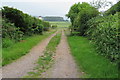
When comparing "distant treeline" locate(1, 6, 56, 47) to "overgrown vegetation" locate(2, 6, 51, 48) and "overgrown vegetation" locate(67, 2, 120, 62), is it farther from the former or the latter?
"overgrown vegetation" locate(67, 2, 120, 62)

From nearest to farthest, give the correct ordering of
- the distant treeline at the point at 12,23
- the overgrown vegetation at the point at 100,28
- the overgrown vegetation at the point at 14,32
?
1. the overgrown vegetation at the point at 100,28
2. the overgrown vegetation at the point at 14,32
3. the distant treeline at the point at 12,23

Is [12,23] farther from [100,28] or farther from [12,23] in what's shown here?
[100,28]

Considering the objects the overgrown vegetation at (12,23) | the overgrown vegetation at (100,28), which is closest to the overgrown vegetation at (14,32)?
the overgrown vegetation at (12,23)

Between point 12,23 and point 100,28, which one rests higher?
point 12,23

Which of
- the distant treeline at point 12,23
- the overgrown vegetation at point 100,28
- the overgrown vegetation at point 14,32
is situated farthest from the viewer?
the distant treeline at point 12,23

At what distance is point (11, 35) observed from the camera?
14219 millimetres

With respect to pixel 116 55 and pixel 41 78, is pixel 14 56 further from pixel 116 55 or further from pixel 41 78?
pixel 116 55

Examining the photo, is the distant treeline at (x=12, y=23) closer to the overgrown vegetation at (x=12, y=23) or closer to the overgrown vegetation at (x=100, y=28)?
the overgrown vegetation at (x=12, y=23)

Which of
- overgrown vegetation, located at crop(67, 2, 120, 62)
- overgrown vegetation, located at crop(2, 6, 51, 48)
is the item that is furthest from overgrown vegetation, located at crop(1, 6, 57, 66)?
overgrown vegetation, located at crop(67, 2, 120, 62)

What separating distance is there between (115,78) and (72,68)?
2.17 metres

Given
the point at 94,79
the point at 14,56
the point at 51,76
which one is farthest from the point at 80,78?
the point at 14,56

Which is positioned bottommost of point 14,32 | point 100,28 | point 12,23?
point 14,32

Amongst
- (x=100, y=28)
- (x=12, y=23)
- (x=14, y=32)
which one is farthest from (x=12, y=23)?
(x=100, y=28)

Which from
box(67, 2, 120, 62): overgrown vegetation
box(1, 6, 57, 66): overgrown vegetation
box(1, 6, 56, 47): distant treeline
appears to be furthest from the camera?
box(1, 6, 56, 47): distant treeline
